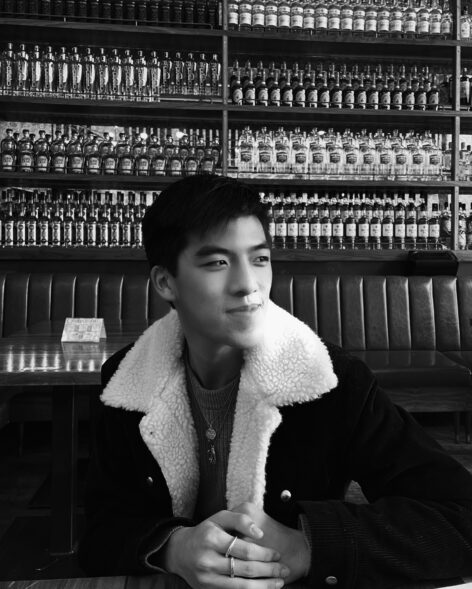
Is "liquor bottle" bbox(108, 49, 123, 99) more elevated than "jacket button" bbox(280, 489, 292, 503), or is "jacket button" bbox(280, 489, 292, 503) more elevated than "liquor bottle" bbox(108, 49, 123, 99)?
"liquor bottle" bbox(108, 49, 123, 99)

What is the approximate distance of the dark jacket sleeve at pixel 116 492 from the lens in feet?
2.66

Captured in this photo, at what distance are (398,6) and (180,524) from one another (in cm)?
446

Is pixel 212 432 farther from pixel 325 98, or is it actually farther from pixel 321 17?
pixel 321 17

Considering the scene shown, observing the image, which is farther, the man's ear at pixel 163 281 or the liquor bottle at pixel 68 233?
the liquor bottle at pixel 68 233

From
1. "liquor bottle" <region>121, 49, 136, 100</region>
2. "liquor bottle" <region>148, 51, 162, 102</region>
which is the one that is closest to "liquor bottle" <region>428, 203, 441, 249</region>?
"liquor bottle" <region>148, 51, 162, 102</region>

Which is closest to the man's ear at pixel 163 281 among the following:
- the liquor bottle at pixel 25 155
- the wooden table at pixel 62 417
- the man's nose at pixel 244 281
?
the man's nose at pixel 244 281

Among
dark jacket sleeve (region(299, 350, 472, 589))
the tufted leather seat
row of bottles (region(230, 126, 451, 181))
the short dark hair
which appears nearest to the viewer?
dark jacket sleeve (region(299, 350, 472, 589))

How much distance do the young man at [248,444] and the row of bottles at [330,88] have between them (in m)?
3.62

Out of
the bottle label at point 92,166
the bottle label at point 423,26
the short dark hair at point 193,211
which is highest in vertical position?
the bottle label at point 423,26

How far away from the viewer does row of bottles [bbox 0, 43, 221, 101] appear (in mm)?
4176

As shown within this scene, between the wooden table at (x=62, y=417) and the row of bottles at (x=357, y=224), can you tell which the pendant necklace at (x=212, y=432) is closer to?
the wooden table at (x=62, y=417)

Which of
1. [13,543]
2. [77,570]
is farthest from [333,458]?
[13,543]

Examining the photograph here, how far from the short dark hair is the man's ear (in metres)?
0.01

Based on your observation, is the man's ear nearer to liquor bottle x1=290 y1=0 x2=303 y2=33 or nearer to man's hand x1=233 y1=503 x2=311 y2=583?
man's hand x1=233 y1=503 x2=311 y2=583
